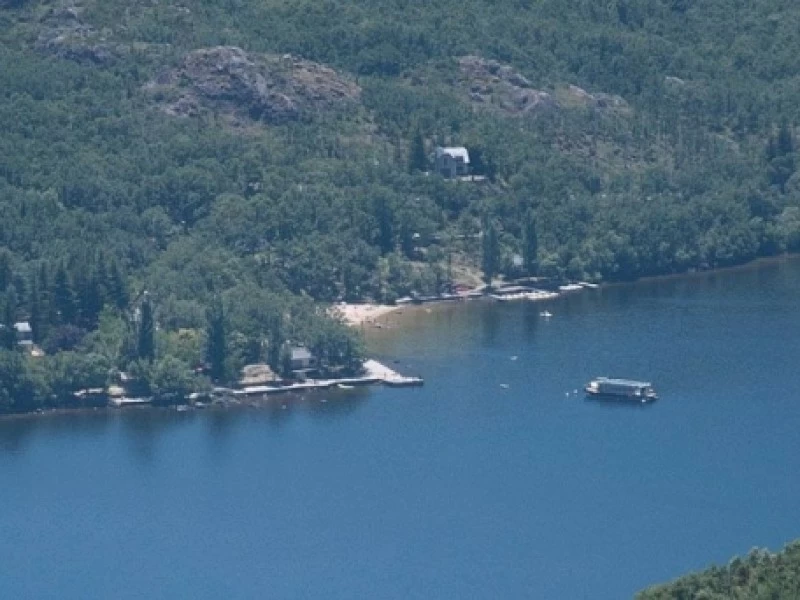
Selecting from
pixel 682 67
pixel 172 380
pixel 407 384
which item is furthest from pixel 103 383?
pixel 682 67

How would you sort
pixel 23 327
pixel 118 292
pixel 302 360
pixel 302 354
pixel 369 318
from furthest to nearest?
pixel 369 318, pixel 118 292, pixel 23 327, pixel 302 354, pixel 302 360

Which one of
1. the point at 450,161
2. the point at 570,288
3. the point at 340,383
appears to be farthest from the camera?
the point at 450,161

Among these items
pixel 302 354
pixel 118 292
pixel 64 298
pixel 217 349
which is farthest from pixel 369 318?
pixel 64 298

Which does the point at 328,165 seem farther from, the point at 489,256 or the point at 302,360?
the point at 302,360

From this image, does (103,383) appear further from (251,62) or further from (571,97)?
(571,97)

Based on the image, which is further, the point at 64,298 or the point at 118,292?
the point at 118,292

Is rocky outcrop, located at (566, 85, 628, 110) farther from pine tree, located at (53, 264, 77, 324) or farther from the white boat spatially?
pine tree, located at (53, 264, 77, 324)

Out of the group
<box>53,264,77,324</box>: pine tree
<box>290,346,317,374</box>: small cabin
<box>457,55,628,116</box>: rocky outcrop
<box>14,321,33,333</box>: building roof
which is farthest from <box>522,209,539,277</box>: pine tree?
<box>14,321,33,333</box>: building roof
